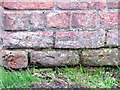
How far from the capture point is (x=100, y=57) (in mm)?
1632

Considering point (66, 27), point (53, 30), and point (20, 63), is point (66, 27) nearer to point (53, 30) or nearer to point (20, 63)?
point (53, 30)

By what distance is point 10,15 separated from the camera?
1552 mm

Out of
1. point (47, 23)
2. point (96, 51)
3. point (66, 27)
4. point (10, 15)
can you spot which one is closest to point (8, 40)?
point (10, 15)

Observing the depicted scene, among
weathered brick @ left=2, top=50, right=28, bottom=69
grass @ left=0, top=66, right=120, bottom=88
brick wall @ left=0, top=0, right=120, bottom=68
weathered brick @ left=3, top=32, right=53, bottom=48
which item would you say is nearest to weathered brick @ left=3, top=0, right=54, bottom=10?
brick wall @ left=0, top=0, right=120, bottom=68

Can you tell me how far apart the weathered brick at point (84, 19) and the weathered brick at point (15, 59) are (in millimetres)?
377

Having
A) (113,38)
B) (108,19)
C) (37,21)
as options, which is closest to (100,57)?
(113,38)

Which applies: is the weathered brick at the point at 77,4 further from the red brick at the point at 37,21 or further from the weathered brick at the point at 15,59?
the weathered brick at the point at 15,59

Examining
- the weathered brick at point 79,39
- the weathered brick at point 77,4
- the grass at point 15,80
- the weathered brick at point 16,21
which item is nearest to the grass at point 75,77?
the grass at point 15,80

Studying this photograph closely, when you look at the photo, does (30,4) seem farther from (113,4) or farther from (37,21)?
(113,4)

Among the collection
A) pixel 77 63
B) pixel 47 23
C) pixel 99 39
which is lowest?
pixel 77 63

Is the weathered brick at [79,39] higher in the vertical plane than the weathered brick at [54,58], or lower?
higher

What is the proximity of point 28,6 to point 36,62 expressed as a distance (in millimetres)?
360

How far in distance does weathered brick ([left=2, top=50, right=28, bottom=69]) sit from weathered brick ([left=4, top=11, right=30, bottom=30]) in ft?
0.52

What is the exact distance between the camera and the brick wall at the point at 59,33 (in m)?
1.56
